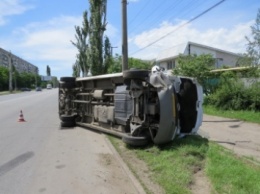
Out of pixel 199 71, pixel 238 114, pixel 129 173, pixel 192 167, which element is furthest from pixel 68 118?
pixel 199 71

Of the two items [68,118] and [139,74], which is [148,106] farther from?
[68,118]

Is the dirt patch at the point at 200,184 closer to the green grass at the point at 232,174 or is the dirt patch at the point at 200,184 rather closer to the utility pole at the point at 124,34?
the green grass at the point at 232,174

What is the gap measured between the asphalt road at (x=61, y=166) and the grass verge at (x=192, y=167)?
434 mm

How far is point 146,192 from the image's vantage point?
5148 millimetres

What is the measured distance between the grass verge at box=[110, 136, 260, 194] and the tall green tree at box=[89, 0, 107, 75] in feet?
57.2

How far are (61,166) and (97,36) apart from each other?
19.1 m

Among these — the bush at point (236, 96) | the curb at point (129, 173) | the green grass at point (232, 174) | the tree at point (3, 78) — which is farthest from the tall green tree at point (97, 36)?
the tree at point (3, 78)

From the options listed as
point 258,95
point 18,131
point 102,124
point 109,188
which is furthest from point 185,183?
point 258,95

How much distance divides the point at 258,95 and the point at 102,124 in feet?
26.4

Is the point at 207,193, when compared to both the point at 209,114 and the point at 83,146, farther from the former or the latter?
the point at 209,114

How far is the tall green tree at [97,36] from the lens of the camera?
2492cm

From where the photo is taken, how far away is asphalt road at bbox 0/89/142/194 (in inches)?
220

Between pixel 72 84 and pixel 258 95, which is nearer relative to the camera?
pixel 72 84

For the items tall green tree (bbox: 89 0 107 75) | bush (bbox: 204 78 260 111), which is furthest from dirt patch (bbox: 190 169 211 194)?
tall green tree (bbox: 89 0 107 75)
